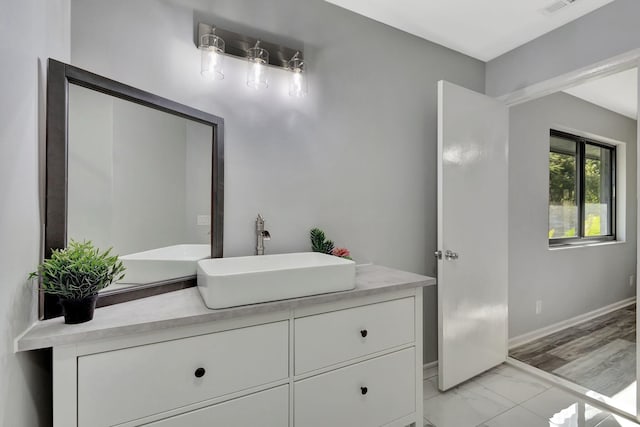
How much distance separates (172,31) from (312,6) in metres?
0.81

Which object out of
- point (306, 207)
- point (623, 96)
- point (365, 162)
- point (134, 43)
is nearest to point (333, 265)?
point (306, 207)

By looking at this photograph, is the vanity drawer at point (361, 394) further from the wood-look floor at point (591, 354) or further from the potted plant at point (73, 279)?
the wood-look floor at point (591, 354)

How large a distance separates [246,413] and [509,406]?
168 centimetres

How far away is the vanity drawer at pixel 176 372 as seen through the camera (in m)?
0.85

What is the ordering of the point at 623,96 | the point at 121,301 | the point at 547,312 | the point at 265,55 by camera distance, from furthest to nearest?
the point at 623,96
the point at 547,312
the point at 265,55
the point at 121,301

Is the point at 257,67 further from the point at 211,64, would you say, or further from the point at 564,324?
the point at 564,324

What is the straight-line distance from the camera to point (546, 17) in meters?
1.97

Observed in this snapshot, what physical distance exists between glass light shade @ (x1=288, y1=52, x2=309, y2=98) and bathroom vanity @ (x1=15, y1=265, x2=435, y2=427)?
107 cm

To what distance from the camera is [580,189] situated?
346 cm

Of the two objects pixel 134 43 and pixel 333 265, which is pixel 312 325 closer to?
pixel 333 265

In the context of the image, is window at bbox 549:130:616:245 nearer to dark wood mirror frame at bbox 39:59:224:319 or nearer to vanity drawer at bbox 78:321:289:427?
vanity drawer at bbox 78:321:289:427

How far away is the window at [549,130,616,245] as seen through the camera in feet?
10.5

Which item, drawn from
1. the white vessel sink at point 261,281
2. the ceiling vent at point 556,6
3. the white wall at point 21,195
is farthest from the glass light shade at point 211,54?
the ceiling vent at point 556,6

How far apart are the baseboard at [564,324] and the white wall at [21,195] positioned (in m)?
3.12
